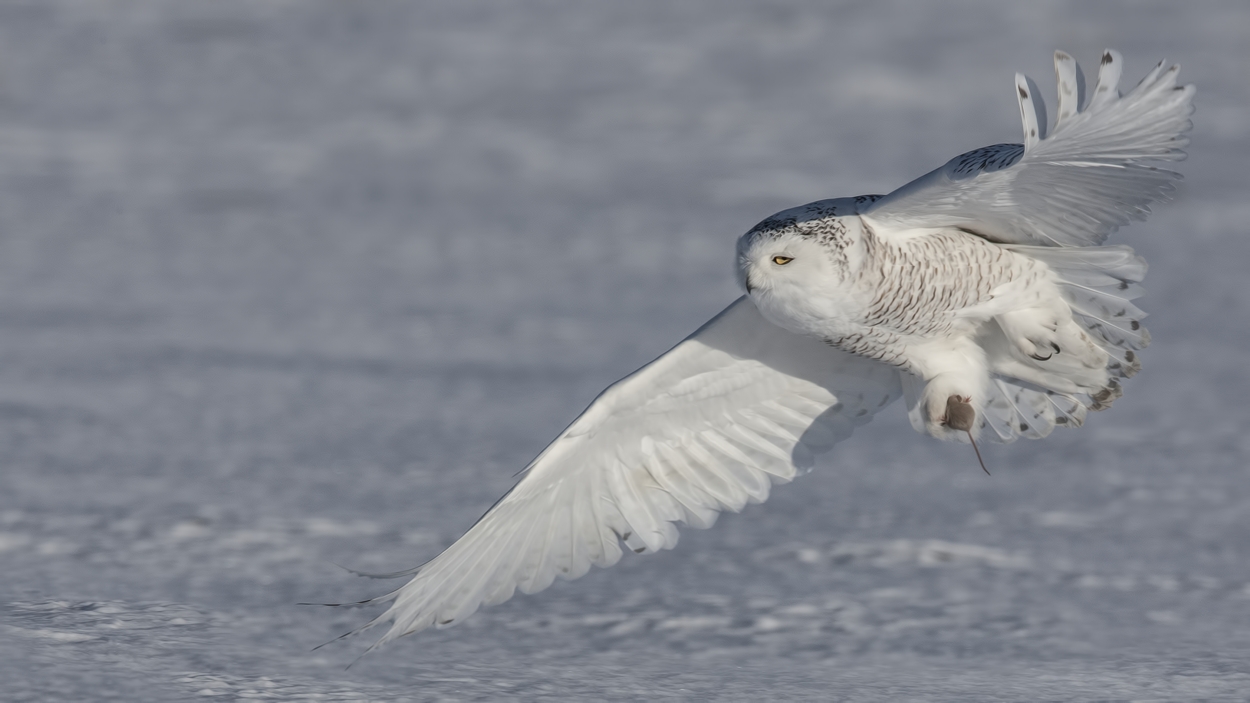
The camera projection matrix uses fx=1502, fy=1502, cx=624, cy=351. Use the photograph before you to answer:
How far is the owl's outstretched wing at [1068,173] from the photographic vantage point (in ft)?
10.6

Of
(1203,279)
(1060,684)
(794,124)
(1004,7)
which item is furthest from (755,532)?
(1004,7)

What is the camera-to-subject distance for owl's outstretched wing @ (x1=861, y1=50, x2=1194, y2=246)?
10.6 feet

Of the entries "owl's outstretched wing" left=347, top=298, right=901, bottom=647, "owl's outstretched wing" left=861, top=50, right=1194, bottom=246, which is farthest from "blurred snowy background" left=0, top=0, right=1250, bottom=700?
"owl's outstretched wing" left=861, top=50, right=1194, bottom=246

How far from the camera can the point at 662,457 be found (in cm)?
408

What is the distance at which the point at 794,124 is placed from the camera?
9359mm

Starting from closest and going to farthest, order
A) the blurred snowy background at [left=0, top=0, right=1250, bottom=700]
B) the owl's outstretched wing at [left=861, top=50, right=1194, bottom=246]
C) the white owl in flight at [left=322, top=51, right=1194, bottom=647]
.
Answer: the owl's outstretched wing at [left=861, top=50, right=1194, bottom=246]
the white owl in flight at [left=322, top=51, right=1194, bottom=647]
the blurred snowy background at [left=0, top=0, right=1250, bottom=700]

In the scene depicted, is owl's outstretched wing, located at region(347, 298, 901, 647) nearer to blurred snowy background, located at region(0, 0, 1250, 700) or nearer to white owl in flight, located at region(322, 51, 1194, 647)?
white owl in flight, located at region(322, 51, 1194, 647)

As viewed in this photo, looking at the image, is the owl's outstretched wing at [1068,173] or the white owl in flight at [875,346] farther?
the white owl in flight at [875,346]

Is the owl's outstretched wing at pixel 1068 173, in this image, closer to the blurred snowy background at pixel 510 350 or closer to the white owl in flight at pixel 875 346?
the white owl in flight at pixel 875 346

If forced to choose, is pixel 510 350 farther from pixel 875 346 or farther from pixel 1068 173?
pixel 1068 173

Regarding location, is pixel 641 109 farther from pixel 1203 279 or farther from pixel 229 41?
pixel 1203 279

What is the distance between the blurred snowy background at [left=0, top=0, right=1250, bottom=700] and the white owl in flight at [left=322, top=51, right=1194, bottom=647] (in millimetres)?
546

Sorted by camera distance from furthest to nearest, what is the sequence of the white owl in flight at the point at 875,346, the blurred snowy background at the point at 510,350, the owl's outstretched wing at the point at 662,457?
1. the blurred snowy background at the point at 510,350
2. the owl's outstretched wing at the point at 662,457
3. the white owl in flight at the point at 875,346

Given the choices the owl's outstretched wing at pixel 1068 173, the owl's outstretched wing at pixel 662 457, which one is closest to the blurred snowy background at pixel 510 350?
the owl's outstretched wing at pixel 662 457
